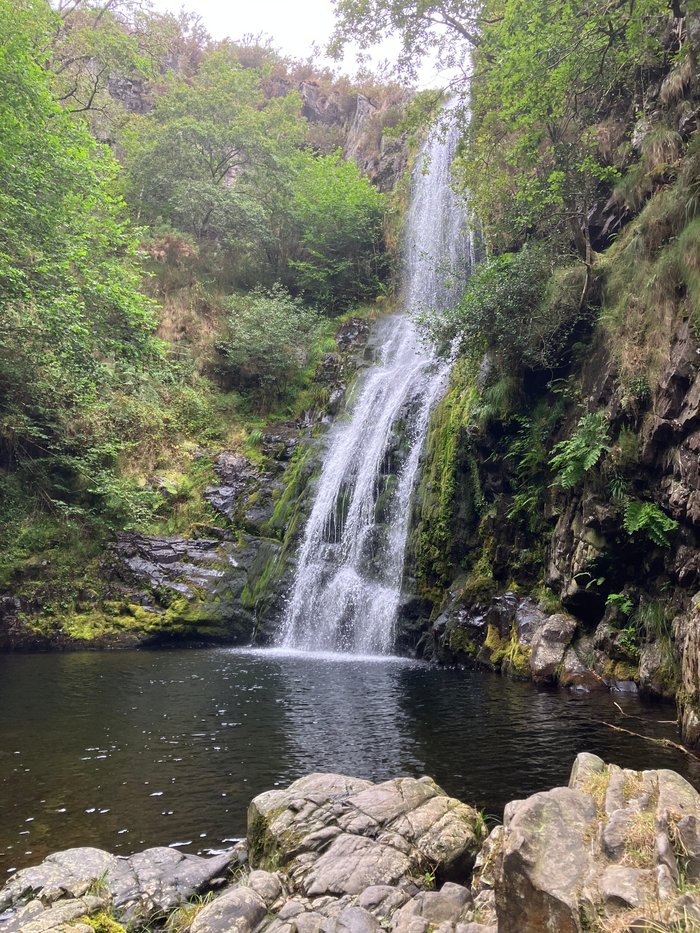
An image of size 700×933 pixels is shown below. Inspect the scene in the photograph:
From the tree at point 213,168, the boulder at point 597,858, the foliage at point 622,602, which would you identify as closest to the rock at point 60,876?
the boulder at point 597,858

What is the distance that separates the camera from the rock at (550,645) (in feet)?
30.5

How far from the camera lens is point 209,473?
18250 millimetres

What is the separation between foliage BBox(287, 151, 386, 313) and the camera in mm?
25125

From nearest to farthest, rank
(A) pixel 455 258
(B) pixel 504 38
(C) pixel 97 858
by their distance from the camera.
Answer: (C) pixel 97 858, (B) pixel 504 38, (A) pixel 455 258

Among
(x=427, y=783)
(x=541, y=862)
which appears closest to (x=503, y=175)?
(x=427, y=783)

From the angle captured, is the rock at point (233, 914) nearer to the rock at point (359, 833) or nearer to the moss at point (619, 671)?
the rock at point (359, 833)

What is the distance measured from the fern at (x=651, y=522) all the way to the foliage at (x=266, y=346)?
14943 mm

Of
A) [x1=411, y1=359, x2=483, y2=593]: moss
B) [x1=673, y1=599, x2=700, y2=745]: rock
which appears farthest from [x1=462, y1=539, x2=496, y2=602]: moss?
[x1=673, y1=599, x2=700, y2=745]: rock

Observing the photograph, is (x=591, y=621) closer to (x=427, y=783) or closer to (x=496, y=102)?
(x=427, y=783)

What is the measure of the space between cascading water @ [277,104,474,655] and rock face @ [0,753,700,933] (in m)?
8.68

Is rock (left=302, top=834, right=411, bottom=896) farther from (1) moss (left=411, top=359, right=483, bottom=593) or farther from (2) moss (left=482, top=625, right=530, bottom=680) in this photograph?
(1) moss (left=411, top=359, right=483, bottom=593)

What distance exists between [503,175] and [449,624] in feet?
32.6

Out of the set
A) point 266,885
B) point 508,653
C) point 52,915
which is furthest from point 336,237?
point 52,915

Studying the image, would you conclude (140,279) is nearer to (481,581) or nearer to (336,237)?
(481,581)
